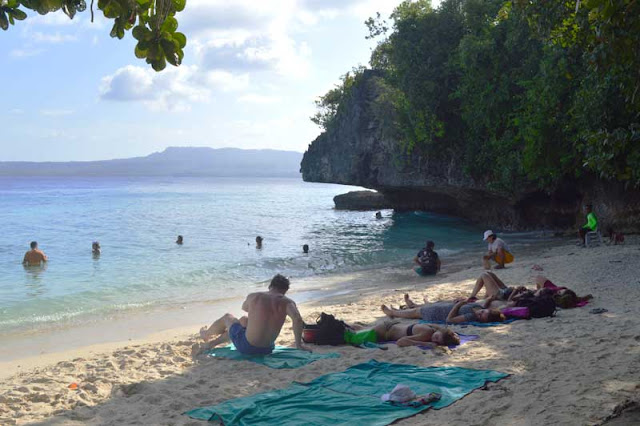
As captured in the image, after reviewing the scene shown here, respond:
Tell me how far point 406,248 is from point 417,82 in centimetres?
876

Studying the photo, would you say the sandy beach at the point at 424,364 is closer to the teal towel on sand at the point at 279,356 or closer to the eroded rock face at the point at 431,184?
the teal towel on sand at the point at 279,356

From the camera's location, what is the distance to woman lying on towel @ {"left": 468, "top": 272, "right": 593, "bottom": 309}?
407 inches

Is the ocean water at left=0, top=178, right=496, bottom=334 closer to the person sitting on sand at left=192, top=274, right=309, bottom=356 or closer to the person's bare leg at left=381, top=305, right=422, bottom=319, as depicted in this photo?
the person sitting on sand at left=192, top=274, right=309, bottom=356

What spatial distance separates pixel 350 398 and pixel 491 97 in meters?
22.0

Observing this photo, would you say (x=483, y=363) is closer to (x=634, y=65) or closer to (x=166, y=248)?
(x=634, y=65)

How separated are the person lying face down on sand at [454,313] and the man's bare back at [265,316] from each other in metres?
2.92

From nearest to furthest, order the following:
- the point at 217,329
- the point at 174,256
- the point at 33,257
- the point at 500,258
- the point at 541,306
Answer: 1. the point at 217,329
2. the point at 541,306
3. the point at 500,258
4. the point at 33,257
5. the point at 174,256

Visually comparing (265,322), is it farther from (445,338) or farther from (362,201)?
(362,201)

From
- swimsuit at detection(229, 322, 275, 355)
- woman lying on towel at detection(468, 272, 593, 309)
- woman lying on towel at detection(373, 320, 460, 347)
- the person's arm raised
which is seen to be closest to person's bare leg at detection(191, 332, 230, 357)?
swimsuit at detection(229, 322, 275, 355)

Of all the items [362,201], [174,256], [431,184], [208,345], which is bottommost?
[174,256]

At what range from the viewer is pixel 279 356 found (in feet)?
27.6

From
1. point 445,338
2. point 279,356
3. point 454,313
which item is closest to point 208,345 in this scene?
point 279,356

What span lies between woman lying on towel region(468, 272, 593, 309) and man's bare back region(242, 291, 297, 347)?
413 centimetres

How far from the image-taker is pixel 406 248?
2523 cm
